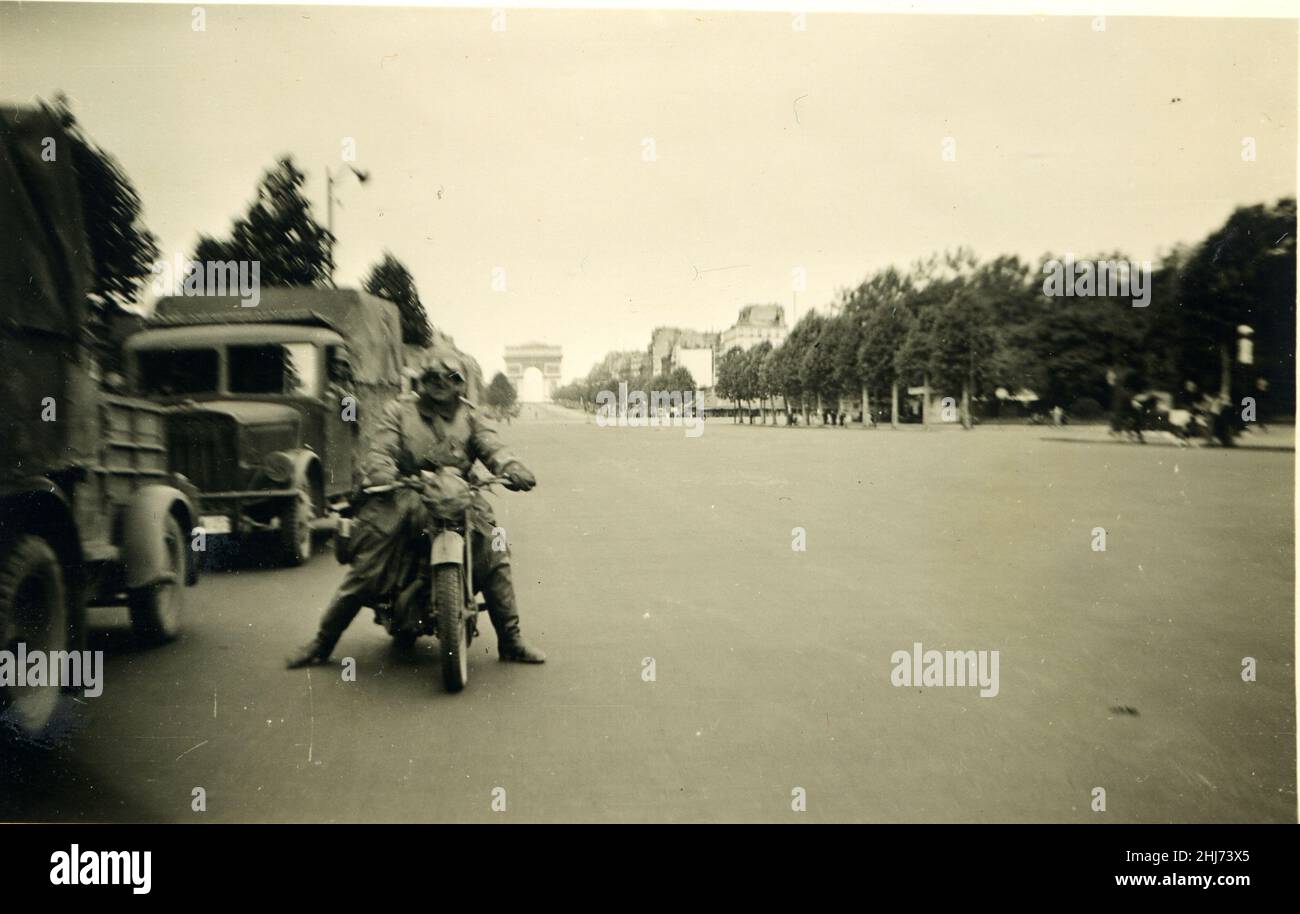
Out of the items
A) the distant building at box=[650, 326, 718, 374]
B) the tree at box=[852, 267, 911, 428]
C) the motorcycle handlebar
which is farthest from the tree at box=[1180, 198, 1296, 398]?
the motorcycle handlebar

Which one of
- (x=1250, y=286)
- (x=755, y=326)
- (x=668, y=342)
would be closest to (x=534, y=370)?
(x=668, y=342)

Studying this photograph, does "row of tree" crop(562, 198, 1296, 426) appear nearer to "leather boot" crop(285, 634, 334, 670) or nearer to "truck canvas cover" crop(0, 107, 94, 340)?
"leather boot" crop(285, 634, 334, 670)

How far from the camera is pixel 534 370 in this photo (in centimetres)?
623

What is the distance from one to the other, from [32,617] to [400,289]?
2.62m

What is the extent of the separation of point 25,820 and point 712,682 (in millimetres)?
3231

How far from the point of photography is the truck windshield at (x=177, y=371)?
19.4 feet

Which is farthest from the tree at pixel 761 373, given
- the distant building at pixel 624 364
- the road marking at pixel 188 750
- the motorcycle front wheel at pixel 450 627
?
the road marking at pixel 188 750

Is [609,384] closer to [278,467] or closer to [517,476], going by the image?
[517,476]

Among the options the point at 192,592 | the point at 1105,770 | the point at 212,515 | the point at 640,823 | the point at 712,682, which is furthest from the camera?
the point at 212,515

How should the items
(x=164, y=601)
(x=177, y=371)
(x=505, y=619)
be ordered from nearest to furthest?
(x=164, y=601), (x=505, y=619), (x=177, y=371)

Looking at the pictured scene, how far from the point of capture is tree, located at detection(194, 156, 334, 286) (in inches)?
211
